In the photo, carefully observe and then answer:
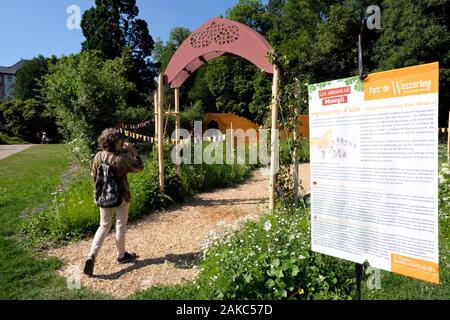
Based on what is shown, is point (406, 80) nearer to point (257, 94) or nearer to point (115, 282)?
point (115, 282)

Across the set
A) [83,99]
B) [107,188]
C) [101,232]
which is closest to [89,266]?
[101,232]

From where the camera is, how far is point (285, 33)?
31.8 m

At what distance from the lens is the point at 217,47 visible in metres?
6.70

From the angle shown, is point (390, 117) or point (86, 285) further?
point (86, 285)

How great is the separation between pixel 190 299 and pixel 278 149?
3.07 meters

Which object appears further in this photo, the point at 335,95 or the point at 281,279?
the point at 281,279

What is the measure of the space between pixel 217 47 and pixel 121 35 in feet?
86.6

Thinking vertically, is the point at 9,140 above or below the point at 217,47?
below

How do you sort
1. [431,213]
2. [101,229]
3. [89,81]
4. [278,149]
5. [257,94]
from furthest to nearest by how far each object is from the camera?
[257,94], [89,81], [278,149], [101,229], [431,213]

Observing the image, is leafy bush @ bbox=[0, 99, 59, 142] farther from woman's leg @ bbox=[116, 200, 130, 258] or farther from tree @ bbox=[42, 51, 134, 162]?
woman's leg @ bbox=[116, 200, 130, 258]

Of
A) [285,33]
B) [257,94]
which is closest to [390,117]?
[257,94]

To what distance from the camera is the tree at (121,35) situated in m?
28.9

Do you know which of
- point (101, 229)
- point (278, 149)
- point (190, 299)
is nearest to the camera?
point (190, 299)

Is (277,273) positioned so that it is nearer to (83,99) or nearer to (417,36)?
(83,99)
